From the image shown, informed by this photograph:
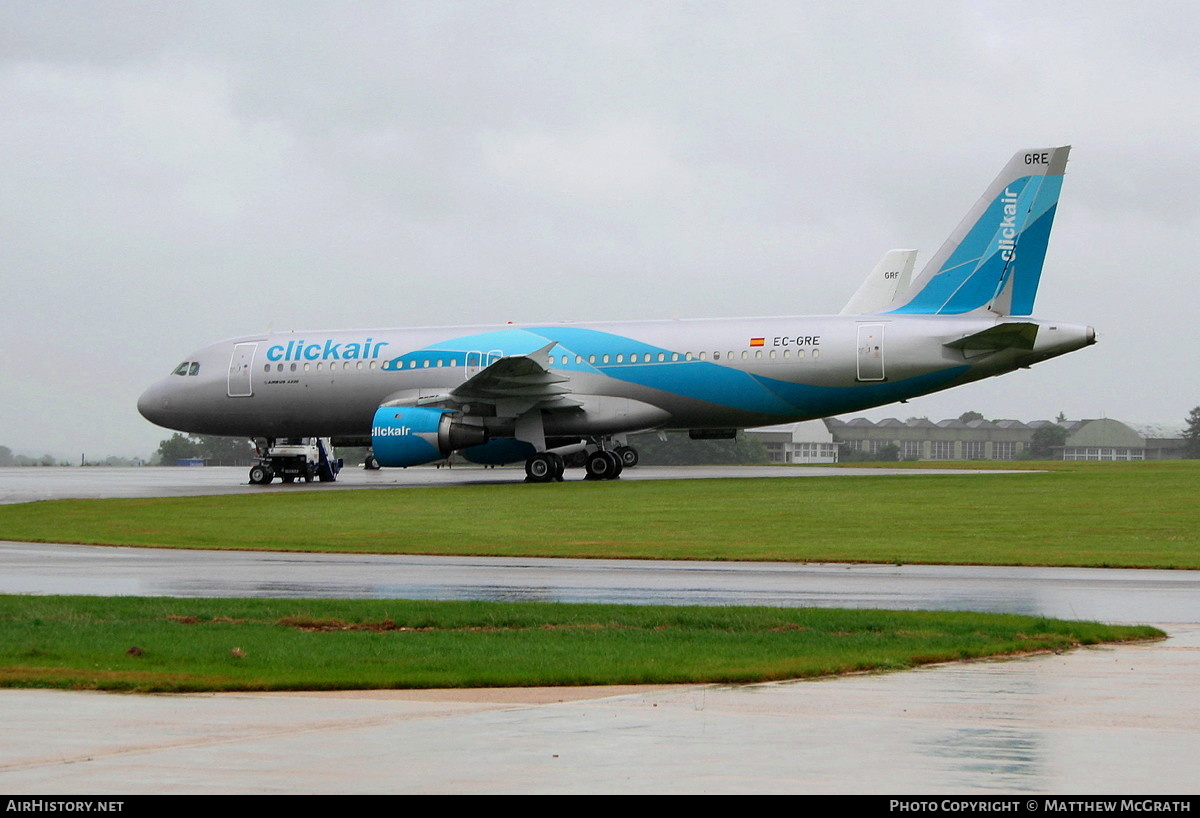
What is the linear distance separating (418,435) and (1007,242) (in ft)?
55.2

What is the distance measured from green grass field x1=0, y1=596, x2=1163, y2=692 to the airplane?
24.3m

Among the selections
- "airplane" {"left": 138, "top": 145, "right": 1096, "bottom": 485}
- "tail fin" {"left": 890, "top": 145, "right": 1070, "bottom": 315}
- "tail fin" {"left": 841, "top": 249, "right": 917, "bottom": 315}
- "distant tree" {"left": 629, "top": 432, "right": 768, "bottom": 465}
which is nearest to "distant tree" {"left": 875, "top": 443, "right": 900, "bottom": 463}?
"distant tree" {"left": 629, "top": 432, "right": 768, "bottom": 465}

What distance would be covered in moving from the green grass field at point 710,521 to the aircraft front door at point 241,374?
906cm

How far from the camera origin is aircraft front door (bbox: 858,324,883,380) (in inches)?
1505

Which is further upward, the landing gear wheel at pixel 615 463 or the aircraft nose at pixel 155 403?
the aircraft nose at pixel 155 403

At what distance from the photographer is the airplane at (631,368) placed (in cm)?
3794

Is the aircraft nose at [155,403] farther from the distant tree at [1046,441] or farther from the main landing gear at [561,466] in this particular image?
the distant tree at [1046,441]

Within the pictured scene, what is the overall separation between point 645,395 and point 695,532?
604 inches

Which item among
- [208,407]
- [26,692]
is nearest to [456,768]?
[26,692]

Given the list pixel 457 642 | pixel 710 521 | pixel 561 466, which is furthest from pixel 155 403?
pixel 457 642

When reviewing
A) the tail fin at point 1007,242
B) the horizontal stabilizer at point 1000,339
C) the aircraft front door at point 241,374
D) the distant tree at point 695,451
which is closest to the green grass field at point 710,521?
the horizontal stabilizer at point 1000,339

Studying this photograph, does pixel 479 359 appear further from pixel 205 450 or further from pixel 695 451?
pixel 205 450

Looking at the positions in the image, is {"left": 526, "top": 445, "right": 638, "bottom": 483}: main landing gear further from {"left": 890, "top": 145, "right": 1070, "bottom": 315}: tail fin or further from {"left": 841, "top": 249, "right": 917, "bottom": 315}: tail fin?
{"left": 841, "top": 249, "right": 917, "bottom": 315}: tail fin

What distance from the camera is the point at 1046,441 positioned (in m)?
133
